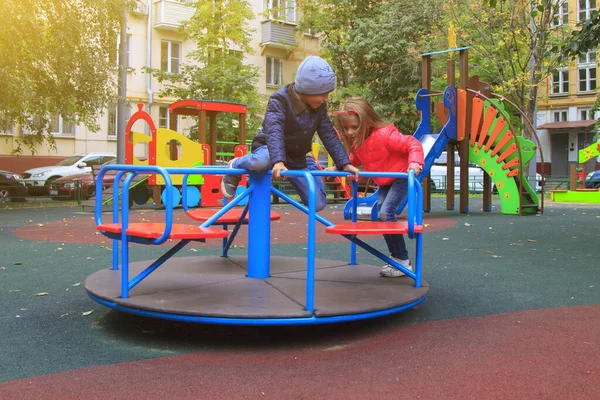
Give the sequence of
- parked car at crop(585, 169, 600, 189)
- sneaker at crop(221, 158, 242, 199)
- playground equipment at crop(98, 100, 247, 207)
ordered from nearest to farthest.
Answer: sneaker at crop(221, 158, 242, 199), playground equipment at crop(98, 100, 247, 207), parked car at crop(585, 169, 600, 189)

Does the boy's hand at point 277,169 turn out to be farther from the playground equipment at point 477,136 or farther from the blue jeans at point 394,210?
the playground equipment at point 477,136

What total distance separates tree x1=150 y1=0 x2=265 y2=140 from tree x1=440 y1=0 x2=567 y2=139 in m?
7.71

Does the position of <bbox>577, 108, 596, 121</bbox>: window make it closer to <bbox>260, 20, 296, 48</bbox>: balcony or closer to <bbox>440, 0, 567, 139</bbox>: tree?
<bbox>260, 20, 296, 48</bbox>: balcony

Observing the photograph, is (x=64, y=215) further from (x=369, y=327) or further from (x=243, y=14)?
(x=243, y=14)

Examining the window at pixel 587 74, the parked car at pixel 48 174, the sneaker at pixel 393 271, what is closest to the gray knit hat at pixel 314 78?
the sneaker at pixel 393 271

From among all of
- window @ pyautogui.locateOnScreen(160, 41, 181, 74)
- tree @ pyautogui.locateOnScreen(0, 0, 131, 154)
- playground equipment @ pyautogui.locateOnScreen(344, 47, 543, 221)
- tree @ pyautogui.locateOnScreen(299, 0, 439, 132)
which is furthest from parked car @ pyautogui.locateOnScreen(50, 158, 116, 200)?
tree @ pyautogui.locateOnScreen(299, 0, 439, 132)

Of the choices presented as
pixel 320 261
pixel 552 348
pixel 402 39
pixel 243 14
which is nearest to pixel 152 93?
pixel 243 14

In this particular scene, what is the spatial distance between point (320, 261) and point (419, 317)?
1.48 meters

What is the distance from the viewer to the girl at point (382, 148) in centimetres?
477

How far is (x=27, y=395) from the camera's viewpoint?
9.37 ft

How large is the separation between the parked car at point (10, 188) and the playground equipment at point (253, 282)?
1451 cm

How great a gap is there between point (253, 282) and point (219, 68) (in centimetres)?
2016

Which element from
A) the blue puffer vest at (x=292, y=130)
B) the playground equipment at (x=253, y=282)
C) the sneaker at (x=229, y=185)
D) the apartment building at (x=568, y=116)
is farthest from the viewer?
the apartment building at (x=568, y=116)

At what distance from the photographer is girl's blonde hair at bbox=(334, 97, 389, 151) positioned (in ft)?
15.6
